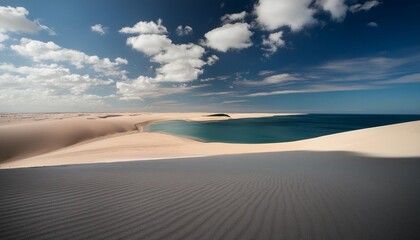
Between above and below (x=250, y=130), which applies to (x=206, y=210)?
above

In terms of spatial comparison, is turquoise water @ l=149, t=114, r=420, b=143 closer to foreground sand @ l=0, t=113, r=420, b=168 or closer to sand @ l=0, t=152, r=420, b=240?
foreground sand @ l=0, t=113, r=420, b=168

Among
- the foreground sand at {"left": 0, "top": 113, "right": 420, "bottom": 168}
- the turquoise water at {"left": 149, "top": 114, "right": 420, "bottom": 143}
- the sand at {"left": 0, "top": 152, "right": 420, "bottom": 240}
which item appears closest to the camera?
the sand at {"left": 0, "top": 152, "right": 420, "bottom": 240}

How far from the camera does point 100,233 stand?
2.65 m

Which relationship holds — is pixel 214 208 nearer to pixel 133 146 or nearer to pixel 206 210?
pixel 206 210

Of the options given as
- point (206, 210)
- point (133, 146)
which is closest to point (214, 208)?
point (206, 210)

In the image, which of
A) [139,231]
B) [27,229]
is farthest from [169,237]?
[27,229]

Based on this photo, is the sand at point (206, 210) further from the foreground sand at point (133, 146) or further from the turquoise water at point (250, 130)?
the turquoise water at point (250, 130)

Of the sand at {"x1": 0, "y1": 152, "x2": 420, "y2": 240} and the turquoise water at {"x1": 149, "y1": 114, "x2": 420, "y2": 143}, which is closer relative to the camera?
the sand at {"x1": 0, "y1": 152, "x2": 420, "y2": 240}

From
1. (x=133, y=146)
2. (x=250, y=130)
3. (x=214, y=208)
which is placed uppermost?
(x=214, y=208)

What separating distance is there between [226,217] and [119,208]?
1872 millimetres

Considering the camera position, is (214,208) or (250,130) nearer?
(214,208)

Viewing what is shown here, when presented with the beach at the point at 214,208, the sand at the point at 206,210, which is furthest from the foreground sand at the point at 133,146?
the sand at the point at 206,210

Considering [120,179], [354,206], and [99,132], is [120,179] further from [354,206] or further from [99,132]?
[99,132]

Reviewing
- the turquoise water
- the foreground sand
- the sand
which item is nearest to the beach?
the sand
